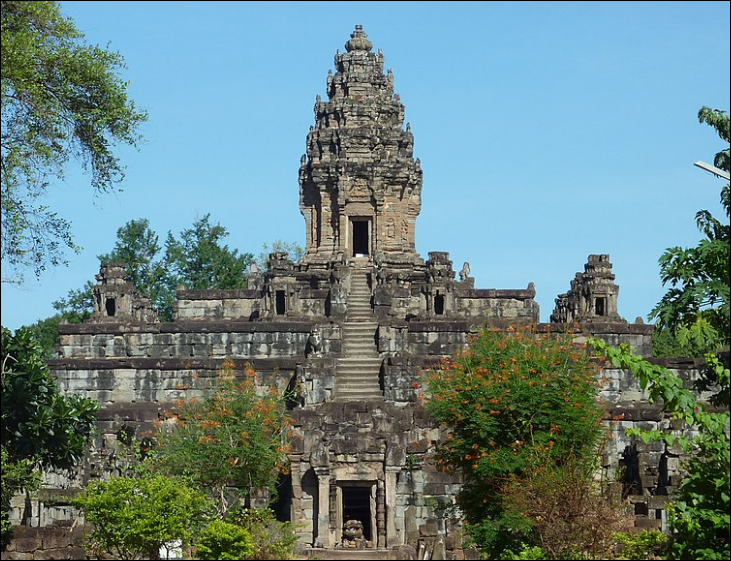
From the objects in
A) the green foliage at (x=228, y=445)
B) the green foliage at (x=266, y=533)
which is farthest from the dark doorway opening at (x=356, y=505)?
the green foliage at (x=266, y=533)

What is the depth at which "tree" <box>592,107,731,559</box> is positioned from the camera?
24703mm

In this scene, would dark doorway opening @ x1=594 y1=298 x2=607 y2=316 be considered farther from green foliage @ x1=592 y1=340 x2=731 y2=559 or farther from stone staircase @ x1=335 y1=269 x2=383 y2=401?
green foliage @ x1=592 y1=340 x2=731 y2=559

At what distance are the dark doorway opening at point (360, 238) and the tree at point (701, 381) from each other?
1207 inches

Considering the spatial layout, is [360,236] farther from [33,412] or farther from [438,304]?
[33,412]

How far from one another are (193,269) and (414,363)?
31413 millimetres

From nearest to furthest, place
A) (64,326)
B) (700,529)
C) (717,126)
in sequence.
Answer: (700,529) < (717,126) < (64,326)

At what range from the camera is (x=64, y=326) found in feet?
165

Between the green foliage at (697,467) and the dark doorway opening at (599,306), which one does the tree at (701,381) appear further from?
the dark doorway opening at (599,306)

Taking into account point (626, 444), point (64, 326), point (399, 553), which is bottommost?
point (399, 553)

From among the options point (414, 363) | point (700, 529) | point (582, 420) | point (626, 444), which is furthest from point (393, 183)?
point (700, 529)

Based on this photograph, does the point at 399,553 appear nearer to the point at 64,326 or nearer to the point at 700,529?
the point at 700,529

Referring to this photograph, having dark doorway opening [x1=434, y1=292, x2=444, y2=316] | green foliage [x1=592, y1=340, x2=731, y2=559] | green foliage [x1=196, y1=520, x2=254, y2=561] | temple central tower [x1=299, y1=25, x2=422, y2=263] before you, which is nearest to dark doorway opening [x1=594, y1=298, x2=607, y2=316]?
dark doorway opening [x1=434, y1=292, x2=444, y2=316]

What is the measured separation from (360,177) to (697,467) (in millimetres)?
32835

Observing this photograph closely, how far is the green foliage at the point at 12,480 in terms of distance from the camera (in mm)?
32938
